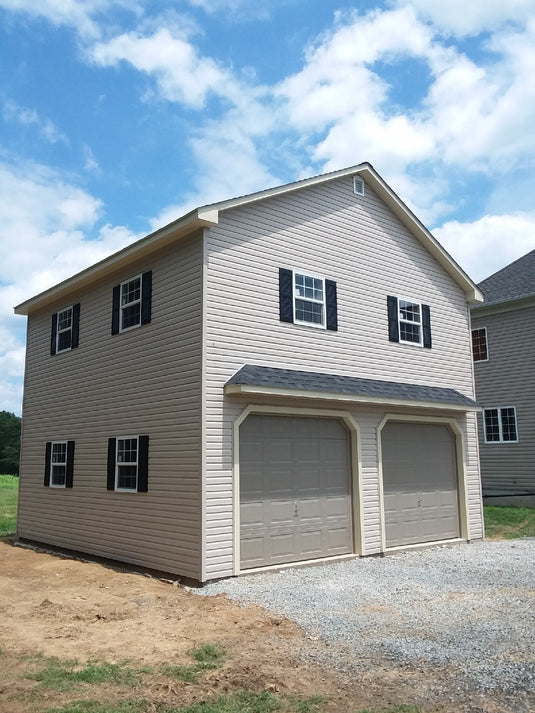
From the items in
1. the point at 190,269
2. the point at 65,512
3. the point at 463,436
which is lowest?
the point at 65,512

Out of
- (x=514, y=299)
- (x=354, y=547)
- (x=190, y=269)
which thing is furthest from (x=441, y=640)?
Answer: (x=514, y=299)

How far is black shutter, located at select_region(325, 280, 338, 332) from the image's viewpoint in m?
13.7

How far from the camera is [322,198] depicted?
47.0 feet

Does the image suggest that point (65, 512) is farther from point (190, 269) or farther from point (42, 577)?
point (190, 269)

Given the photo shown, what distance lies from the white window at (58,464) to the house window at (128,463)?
2.61 m

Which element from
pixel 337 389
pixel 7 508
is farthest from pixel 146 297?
pixel 7 508

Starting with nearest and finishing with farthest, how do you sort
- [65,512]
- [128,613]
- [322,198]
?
[128,613]
[322,198]
[65,512]

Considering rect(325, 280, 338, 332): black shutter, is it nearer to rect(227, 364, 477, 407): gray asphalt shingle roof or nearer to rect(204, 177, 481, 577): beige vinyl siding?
rect(204, 177, 481, 577): beige vinyl siding

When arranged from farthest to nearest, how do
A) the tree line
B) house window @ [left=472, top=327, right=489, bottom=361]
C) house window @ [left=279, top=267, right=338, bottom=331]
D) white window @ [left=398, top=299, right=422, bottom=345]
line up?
the tree line < house window @ [left=472, top=327, right=489, bottom=361] < white window @ [left=398, top=299, right=422, bottom=345] < house window @ [left=279, top=267, right=338, bottom=331]

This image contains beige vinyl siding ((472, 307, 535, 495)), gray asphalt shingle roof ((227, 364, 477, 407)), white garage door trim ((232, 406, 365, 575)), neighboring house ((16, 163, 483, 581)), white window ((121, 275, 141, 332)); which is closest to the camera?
white garage door trim ((232, 406, 365, 575))

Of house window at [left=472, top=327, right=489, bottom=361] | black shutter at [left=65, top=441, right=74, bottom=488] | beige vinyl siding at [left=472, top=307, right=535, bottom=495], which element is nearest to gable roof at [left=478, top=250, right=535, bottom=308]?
beige vinyl siding at [left=472, top=307, right=535, bottom=495]

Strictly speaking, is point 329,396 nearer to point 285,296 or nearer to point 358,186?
point 285,296

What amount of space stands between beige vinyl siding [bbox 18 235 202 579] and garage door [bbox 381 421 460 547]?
503 centimetres

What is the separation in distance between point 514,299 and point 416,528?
35.8ft
